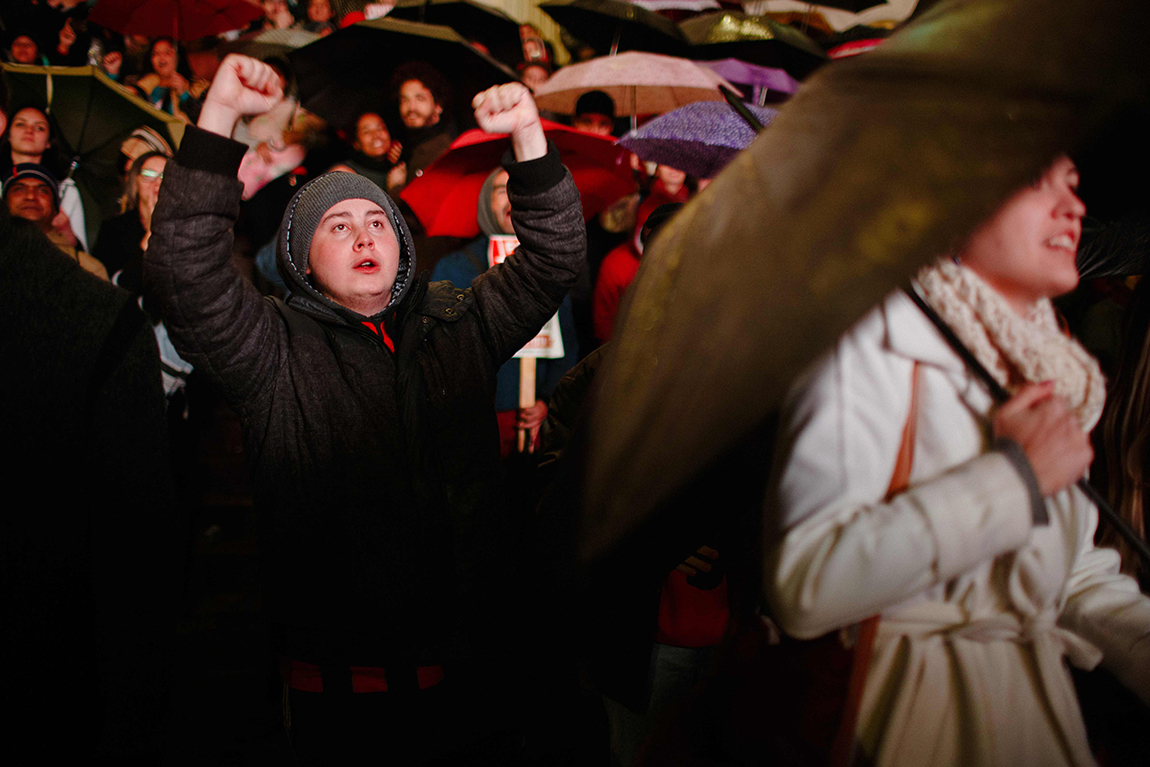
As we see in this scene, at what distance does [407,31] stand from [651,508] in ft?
14.4

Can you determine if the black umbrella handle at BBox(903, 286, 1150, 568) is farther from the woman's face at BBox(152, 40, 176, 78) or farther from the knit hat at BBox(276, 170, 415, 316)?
the woman's face at BBox(152, 40, 176, 78)

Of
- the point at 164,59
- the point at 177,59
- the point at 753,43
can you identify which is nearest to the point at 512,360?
the point at 753,43

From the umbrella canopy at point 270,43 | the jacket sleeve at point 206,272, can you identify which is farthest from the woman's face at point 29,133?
the jacket sleeve at point 206,272

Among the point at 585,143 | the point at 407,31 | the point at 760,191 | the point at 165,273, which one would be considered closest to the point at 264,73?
the point at 165,273

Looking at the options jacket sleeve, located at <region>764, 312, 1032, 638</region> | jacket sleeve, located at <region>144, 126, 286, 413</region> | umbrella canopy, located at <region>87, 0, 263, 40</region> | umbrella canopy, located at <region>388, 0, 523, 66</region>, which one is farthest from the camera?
umbrella canopy, located at <region>87, 0, 263, 40</region>

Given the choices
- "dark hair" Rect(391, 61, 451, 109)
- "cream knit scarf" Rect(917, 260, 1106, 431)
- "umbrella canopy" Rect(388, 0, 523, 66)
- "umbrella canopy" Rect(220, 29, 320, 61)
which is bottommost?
"cream knit scarf" Rect(917, 260, 1106, 431)

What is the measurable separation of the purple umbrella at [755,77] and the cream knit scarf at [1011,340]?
186 inches

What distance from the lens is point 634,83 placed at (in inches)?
161

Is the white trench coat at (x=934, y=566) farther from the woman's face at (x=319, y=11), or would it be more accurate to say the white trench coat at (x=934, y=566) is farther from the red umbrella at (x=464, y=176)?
the woman's face at (x=319, y=11)

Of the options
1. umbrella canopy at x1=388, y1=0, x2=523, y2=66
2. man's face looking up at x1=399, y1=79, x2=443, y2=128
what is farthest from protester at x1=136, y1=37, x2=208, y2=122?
man's face looking up at x1=399, y1=79, x2=443, y2=128

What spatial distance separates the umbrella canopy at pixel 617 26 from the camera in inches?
210

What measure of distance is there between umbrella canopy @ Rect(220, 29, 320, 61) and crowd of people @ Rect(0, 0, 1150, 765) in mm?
3884

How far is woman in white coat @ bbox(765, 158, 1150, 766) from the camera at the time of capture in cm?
71

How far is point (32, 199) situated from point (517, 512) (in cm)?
314
